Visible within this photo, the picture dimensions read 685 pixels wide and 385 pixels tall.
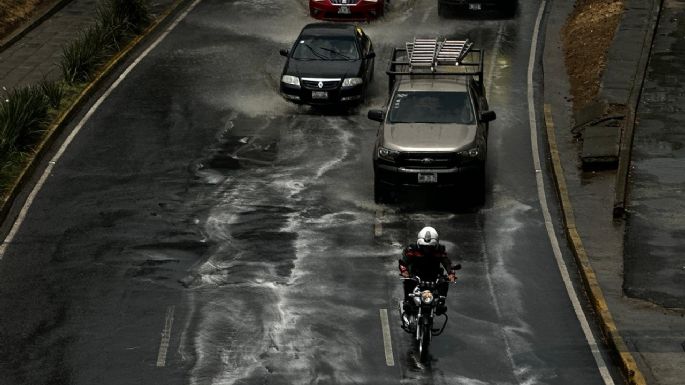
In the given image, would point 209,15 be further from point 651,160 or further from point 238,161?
point 651,160

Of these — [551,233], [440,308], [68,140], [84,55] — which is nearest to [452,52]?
[551,233]

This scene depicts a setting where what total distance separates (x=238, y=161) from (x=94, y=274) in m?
6.49

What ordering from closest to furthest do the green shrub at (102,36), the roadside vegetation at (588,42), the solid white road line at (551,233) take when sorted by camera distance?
the solid white road line at (551,233) → the roadside vegetation at (588,42) → the green shrub at (102,36)

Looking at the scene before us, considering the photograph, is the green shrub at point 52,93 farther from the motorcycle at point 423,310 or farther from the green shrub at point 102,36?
the motorcycle at point 423,310

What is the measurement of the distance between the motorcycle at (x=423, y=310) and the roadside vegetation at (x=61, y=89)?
976cm

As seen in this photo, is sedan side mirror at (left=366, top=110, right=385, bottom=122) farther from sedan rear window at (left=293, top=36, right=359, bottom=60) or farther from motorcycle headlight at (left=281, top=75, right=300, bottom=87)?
sedan rear window at (left=293, top=36, right=359, bottom=60)

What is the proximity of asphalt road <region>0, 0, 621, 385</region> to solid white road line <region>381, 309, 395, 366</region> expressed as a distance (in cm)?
8

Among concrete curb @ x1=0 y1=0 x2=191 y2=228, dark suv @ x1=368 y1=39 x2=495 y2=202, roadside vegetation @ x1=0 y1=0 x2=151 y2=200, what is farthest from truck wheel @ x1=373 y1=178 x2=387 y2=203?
roadside vegetation @ x1=0 y1=0 x2=151 y2=200

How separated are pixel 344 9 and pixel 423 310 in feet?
74.4

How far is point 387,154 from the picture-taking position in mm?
24688

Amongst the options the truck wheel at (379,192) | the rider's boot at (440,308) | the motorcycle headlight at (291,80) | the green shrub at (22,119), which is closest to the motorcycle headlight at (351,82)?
the motorcycle headlight at (291,80)

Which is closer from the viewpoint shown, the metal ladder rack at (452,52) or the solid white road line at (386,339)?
the solid white road line at (386,339)

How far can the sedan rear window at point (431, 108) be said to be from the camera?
1013 inches

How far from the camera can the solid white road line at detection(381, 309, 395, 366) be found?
60.4 feet
